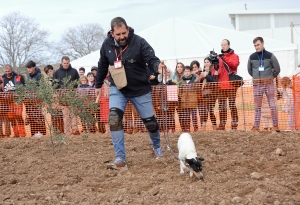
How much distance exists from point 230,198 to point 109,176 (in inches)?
69.4

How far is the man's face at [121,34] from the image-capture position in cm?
520

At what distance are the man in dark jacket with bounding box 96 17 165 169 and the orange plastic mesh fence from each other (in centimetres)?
257

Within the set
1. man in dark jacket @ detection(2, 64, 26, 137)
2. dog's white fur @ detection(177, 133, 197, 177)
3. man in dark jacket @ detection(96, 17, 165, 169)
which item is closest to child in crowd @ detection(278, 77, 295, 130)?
man in dark jacket @ detection(96, 17, 165, 169)

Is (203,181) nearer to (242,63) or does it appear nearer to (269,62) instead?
(269,62)

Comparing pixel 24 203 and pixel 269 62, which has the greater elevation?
pixel 269 62

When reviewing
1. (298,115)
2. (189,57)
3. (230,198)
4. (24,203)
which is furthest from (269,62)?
(189,57)

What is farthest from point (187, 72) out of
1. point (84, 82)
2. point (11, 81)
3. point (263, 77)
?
point (11, 81)

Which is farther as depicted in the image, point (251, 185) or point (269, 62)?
point (269, 62)

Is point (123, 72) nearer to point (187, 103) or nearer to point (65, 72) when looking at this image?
point (187, 103)

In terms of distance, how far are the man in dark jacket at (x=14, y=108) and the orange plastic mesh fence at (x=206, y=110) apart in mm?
23

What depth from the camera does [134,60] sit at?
5.38 meters

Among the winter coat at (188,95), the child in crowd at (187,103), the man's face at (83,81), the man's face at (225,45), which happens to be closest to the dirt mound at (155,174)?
the child in crowd at (187,103)

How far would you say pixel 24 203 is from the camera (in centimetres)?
402

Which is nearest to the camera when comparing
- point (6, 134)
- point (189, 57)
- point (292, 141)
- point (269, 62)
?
point (292, 141)
